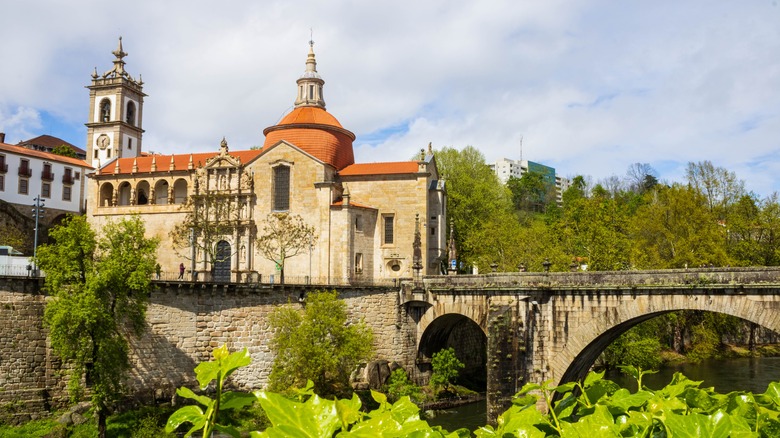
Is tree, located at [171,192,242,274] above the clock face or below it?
below

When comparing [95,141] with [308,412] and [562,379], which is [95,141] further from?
[308,412]

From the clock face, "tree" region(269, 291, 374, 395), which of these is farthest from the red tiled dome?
the clock face

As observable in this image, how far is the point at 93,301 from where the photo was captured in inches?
1094

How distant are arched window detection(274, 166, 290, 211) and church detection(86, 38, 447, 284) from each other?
0.23 ft

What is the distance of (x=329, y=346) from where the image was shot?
33.9 m

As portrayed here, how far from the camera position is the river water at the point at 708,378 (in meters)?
33.3

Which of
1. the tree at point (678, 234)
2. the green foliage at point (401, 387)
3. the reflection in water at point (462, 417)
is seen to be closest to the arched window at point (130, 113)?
the green foliage at point (401, 387)

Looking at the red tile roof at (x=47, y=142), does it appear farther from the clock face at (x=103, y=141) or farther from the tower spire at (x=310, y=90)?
the tower spire at (x=310, y=90)

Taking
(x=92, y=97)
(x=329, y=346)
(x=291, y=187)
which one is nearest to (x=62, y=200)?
(x=92, y=97)

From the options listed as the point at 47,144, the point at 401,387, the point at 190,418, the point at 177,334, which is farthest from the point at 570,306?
the point at 47,144

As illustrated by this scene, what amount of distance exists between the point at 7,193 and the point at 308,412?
2583 inches

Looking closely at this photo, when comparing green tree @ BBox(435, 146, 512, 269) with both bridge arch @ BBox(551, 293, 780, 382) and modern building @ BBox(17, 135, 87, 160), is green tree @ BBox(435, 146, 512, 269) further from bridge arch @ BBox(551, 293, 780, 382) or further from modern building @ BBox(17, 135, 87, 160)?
modern building @ BBox(17, 135, 87, 160)

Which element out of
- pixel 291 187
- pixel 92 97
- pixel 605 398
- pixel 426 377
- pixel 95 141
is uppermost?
pixel 92 97

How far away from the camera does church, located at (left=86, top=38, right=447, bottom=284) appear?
45.9 meters
